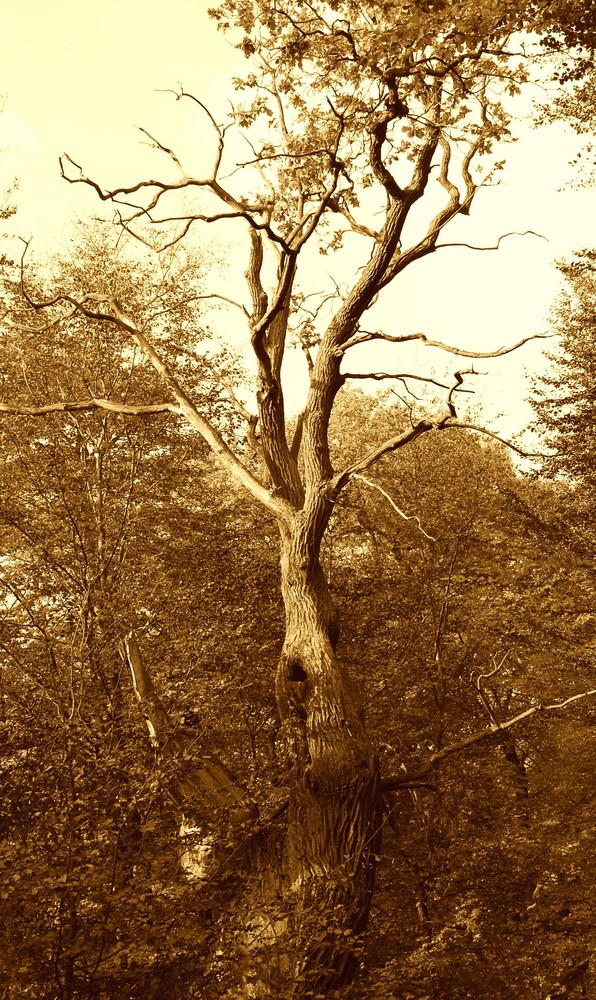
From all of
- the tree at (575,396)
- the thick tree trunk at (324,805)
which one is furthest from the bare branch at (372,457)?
the tree at (575,396)

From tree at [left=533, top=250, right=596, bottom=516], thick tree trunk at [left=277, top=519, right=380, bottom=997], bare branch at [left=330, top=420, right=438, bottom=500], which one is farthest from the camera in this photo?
tree at [left=533, top=250, right=596, bottom=516]

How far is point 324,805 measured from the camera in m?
5.95

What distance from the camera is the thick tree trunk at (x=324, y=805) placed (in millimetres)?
5301

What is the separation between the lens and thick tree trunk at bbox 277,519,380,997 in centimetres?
530

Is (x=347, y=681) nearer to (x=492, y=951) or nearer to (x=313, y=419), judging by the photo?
(x=313, y=419)

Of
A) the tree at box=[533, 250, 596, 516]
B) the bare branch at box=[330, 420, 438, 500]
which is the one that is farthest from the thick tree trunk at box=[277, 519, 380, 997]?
the tree at box=[533, 250, 596, 516]

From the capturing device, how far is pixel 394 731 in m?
10.6

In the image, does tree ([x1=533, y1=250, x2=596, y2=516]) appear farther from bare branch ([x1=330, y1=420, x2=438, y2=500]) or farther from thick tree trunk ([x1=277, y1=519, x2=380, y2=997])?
thick tree trunk ([x1=277, y1=519, x2=380, y2=997])

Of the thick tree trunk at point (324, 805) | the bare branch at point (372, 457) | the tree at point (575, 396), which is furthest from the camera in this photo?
the tree at point (575, 396)

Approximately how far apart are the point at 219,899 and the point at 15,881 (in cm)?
191

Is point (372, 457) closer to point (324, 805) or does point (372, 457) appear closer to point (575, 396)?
point (324, 805)

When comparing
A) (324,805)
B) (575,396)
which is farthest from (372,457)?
(575,396)

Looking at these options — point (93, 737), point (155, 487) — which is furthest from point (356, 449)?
point (93, 737)

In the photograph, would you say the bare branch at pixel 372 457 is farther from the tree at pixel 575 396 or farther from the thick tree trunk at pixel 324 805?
the tree at pixel 575 396
